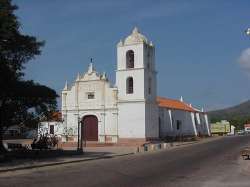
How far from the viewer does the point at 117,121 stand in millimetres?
53625

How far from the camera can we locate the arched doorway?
182ft

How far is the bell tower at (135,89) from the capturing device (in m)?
52.6

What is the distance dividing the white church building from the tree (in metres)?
22.1

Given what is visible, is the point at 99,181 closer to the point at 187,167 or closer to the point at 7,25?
the point at 187,167

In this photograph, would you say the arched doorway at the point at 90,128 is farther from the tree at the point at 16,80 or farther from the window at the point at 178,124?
the tree at the point at 16,80

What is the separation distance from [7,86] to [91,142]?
2679cm

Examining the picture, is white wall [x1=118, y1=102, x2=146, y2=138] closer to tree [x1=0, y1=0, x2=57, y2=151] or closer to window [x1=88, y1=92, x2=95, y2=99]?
window [x1=88, y1=92, x2=95, y2=99]

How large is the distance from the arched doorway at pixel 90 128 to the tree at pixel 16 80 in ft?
79.2

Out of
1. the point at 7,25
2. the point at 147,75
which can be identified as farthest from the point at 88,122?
the point at 7,25

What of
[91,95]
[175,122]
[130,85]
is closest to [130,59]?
[130,85]

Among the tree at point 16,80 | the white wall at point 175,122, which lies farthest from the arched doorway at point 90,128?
the tree at point 16,80

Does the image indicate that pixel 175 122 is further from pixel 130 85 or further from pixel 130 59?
pixel 130 59

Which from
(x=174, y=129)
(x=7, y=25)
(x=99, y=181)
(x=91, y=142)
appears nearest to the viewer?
(x=99, y=181)

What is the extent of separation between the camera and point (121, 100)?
53531 mm
